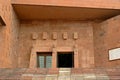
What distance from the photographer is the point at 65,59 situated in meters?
11.1

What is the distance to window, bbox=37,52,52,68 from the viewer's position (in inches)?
413

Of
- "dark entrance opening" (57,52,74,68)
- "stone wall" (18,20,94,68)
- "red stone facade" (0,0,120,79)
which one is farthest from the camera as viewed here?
"dark entrance opening" (57,52,74,68)

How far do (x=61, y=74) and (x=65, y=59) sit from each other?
5877mm

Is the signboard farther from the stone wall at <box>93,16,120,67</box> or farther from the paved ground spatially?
the paved ground

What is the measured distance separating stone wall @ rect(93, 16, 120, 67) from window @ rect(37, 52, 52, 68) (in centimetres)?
192

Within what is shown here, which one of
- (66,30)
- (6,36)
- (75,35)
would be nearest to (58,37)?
(66,30)

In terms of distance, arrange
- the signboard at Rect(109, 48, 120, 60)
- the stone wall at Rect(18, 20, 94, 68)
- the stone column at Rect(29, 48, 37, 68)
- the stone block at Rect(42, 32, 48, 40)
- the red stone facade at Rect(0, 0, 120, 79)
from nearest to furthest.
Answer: the signboard at Rect(109, 48, 120, 60)
the red stone facade at Rect(0, 0, 120, 79)
the stone column at Rect(29, 48, 37, 68)
the stone wall at Rect(18, 20, 94, 68)
the stone block at Rect(42, 32, 48, 40)

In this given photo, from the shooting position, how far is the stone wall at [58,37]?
10281 millimetres

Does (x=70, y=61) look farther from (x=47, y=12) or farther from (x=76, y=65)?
(x=47, y=12)

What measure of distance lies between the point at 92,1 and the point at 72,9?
0.80 m

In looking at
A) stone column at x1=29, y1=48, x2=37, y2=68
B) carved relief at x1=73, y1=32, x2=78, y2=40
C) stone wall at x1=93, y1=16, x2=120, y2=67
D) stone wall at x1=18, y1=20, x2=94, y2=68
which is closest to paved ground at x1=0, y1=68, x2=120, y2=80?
stone wall at x1=93, y1=16, x2=120, y2=67

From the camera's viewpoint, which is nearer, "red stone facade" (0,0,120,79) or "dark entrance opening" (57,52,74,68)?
"red stone facade" (0,0,120,79)

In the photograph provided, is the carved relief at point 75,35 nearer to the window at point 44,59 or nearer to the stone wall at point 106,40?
the stone wall at point 106,40

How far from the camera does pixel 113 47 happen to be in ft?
30.7
